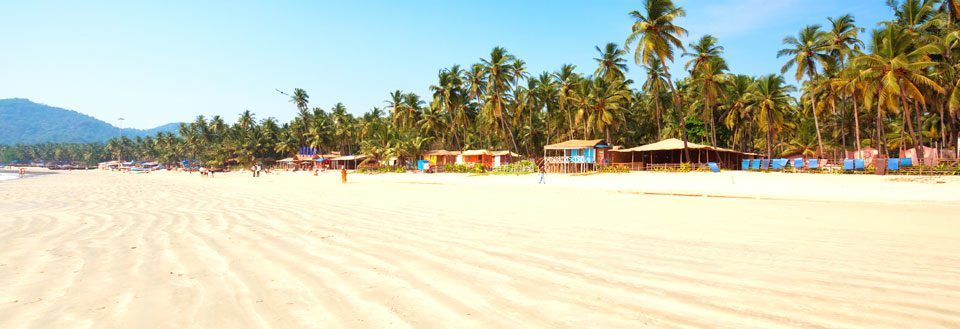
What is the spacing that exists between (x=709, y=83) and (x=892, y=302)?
125 ft

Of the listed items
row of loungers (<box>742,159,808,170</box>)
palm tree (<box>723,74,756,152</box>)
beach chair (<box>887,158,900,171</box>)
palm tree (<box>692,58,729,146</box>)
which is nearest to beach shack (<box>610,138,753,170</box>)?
row of loungers (<box>742,159,808,170</box>)

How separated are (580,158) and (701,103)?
18.6m

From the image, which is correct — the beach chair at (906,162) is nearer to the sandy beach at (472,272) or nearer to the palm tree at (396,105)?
the sandy beach at (472,272)

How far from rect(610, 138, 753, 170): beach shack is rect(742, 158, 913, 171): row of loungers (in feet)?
9.82

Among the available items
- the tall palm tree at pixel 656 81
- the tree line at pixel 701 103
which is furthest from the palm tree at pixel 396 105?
the tall palm tree at pixel 656 81

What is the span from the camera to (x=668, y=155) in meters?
35.2

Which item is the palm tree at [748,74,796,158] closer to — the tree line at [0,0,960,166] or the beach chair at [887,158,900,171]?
the tree line at [0,0,960,166]

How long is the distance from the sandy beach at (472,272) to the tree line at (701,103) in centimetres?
2568

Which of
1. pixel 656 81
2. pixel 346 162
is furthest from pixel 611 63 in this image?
pixel 346 162

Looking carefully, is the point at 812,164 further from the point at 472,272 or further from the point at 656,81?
the point at 472,272

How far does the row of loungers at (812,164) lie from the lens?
2152cm

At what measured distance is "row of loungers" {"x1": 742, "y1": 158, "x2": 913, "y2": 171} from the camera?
21516 millimetres

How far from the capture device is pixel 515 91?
159 feet

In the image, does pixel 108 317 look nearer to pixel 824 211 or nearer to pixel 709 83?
pixel 824 211
